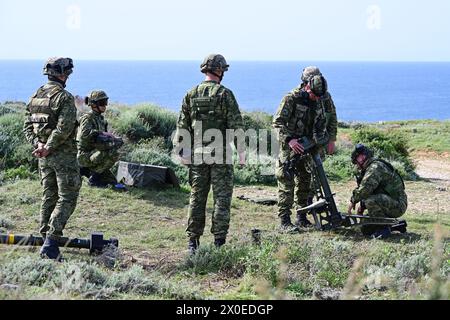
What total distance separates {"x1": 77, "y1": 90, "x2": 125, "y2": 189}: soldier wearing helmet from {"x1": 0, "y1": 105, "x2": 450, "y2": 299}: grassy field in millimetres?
468

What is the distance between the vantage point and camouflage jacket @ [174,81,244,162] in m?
7.49

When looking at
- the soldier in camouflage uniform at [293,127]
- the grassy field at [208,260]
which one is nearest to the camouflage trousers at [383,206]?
the grassy field at [208,260]

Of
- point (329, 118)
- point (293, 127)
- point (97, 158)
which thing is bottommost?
point (97, 158)

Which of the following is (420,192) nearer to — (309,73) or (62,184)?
(309,73)

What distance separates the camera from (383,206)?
8750mm

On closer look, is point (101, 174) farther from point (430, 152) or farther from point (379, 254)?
point (430, 152)

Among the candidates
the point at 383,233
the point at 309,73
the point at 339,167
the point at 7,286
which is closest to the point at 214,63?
the point at 309,73

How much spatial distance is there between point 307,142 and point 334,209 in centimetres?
94

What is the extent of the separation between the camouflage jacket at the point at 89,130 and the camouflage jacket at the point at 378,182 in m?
4.21

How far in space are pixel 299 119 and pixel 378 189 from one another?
4.49ft

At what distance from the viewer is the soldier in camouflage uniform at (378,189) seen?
8719mm

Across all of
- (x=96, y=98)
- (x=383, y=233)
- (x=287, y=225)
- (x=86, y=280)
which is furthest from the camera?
(x=96, y=98)

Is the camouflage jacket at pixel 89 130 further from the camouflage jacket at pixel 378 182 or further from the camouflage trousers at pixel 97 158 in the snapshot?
the camouflage jacket at pixel 378 182

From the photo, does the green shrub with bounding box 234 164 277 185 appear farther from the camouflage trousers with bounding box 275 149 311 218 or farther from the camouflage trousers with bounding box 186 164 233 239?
the camouflage trousers with bounding box 186 164 233 239
